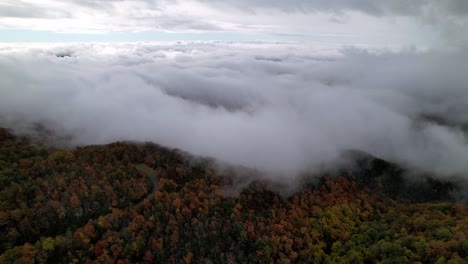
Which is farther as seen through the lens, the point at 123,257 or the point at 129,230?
the point at 129,230

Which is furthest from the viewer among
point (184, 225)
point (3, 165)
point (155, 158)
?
point (155, 158)

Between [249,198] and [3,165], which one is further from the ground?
[3,165]

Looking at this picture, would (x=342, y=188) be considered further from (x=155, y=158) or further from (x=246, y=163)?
(x=155, y=158)

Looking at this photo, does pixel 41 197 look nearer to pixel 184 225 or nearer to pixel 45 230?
pixel 45 230

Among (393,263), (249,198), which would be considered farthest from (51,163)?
(393,263)

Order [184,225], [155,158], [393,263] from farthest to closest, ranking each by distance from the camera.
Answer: [155,158], [184,225], [393,263]

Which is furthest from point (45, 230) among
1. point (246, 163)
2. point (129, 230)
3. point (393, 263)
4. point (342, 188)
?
point (342, 188)
